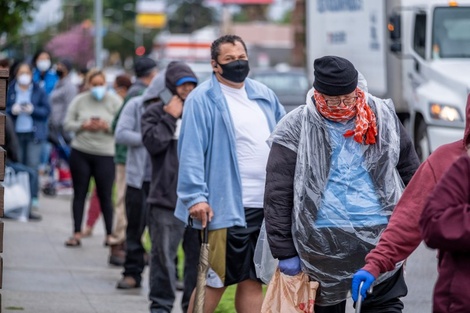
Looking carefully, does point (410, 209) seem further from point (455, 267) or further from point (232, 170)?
point (232, 170)

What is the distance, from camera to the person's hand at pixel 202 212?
6.55m

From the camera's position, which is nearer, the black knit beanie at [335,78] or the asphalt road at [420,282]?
the black knit beanie at [335,78]

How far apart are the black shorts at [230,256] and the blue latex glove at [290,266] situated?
44.1 inches

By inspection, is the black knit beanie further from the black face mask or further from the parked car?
the parked car

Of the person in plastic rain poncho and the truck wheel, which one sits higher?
the person in plastic rain poncho

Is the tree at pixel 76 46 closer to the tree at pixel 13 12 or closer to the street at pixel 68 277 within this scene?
the tree at pixel 13 12

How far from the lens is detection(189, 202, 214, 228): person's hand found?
6.55m

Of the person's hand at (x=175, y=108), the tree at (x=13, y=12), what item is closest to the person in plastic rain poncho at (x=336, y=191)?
the person's hand at (x=175, y=108)

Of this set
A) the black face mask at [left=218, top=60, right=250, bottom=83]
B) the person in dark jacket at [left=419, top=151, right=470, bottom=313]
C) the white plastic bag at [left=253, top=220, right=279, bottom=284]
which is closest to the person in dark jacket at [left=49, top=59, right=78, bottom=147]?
the black face mask at [left=218, top=60, right=250, bottom=83]

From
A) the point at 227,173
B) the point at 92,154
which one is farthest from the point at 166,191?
the point at 92,154

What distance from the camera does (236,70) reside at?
267 inches

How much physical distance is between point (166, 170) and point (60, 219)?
6.79 m

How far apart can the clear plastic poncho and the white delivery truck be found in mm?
8652

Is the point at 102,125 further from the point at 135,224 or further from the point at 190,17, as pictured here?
the point at 190,17
